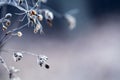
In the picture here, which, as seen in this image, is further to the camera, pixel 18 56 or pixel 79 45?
pixel 79 45

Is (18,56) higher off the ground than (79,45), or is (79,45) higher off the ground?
(79,45)

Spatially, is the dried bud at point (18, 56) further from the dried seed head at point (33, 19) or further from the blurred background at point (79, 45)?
the blurred background at point (79, 45)

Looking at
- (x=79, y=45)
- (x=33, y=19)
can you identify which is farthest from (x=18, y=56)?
(x=79, y=45)

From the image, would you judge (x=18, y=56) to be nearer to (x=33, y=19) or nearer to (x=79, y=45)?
(x=33, y=19)

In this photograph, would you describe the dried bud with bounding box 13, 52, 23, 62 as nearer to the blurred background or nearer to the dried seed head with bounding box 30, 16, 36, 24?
the dried seed head with bounding box 30, 16, 36, 24

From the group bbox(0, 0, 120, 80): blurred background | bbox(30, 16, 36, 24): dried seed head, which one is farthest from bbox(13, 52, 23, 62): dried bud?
bbox(0, 0, 120, 80): blurred background

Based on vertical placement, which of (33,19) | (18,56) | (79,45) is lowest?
(18,56)

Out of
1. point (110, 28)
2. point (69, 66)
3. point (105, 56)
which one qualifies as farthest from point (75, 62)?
point (110, 28)

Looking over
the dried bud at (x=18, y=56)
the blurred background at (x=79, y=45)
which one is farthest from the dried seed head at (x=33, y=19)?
the blurred background at (x=79, y=45)

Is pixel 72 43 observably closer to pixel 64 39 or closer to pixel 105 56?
pixel 64 39
